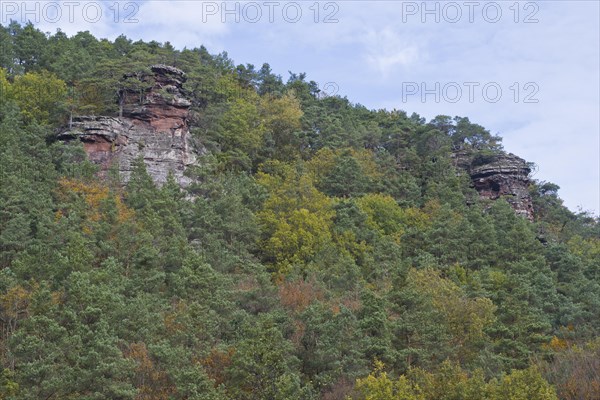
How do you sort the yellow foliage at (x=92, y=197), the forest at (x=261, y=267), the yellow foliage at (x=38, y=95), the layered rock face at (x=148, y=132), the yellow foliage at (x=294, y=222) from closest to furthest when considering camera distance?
the forest at (x=261, y=267) → the yellow foliage at (x=92, y=197) → the yellow foliage at (x=294, y=222) → the layered rock face at (x=148, y=132) → the yellow foliage at (x=38, y=95)

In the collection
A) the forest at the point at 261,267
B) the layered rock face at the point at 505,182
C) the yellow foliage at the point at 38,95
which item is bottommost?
the forest at the point at 261,267

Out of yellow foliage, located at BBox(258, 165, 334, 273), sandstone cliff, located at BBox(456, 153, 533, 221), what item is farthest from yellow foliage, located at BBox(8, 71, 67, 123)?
sandstone cliff, located at BBox(456, 153, 533, 221)

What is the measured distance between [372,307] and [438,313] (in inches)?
143

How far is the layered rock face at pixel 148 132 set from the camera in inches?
1993

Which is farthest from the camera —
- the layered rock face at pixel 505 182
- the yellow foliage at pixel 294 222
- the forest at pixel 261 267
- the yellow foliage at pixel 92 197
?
the layered rock face at pixel 505 182

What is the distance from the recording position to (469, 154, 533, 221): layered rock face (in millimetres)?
69312

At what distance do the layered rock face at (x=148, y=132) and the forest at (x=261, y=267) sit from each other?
1.47m

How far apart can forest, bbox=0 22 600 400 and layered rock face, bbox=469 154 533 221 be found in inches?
98.1

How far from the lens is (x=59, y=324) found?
1038 inches

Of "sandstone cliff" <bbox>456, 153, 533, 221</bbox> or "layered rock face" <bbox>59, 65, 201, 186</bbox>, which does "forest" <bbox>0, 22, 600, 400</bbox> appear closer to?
"layered rock face" <bbox>59, 65, 201, 186</bbox>

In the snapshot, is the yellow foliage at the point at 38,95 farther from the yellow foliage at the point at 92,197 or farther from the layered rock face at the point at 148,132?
the yellow foliage at the point at 92,197

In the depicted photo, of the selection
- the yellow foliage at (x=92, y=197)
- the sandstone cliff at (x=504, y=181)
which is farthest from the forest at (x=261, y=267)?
the sandstone cliff at (x=504, y=181)

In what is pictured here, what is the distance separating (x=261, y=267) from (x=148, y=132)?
2084cm

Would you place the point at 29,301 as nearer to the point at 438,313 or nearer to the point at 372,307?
the point at 372,307
